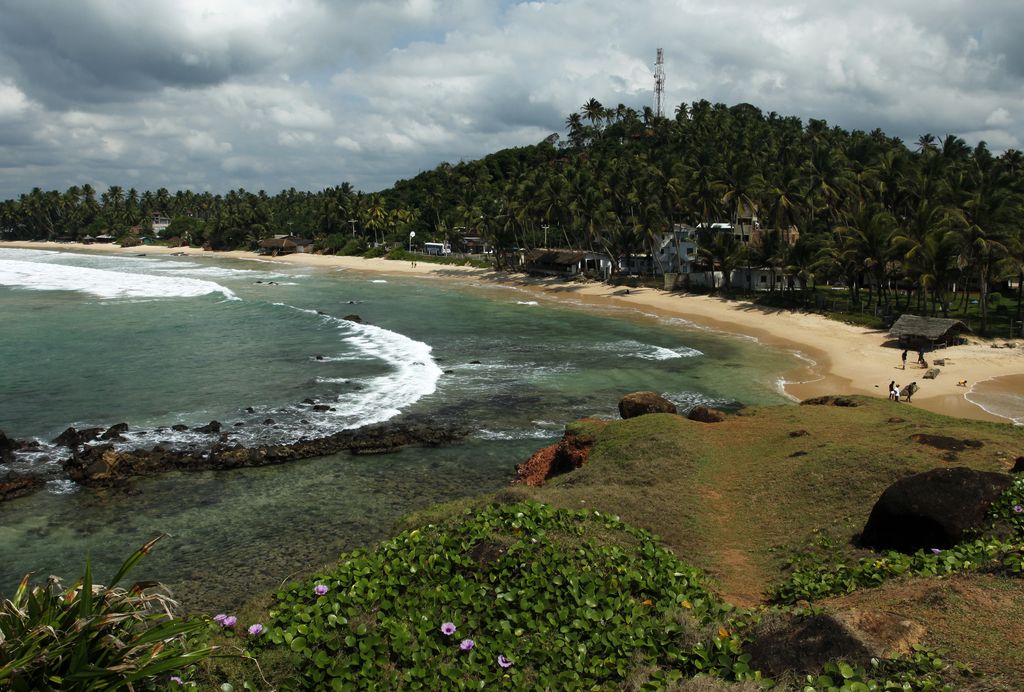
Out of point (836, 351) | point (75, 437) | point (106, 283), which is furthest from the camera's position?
point (106, 283)

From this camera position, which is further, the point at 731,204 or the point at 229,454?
the point at 731,204

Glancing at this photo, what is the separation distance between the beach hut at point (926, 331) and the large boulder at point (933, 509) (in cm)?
3216

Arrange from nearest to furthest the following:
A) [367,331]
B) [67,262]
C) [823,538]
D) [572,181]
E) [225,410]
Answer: [823,538]
[225,410]
[367,331]
[572,181]
[67,262]

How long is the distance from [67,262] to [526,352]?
100476mm

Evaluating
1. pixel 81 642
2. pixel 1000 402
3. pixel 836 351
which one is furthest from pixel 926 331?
pixel 81 642

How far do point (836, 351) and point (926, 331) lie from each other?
4.71m

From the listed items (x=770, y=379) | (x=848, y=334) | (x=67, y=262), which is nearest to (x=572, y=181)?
(x=848, y=334)

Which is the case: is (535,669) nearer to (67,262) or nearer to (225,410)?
(225,410)

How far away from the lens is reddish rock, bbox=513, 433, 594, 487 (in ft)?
65.8

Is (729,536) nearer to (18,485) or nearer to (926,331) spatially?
(18,485)

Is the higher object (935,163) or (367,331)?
(935,163)

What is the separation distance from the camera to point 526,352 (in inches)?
1656

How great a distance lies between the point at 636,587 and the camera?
952 cm

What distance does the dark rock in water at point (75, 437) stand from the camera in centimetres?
2461
